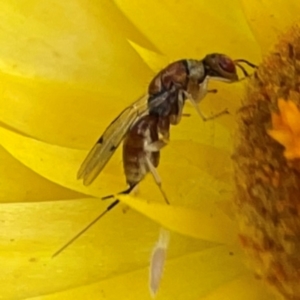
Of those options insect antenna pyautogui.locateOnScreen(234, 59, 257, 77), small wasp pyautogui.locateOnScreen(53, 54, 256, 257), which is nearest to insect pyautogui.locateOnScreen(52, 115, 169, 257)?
small wasp pyautogui.locateOnScreen(53, 54, 256, 257)

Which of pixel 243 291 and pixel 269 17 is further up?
pixel 269 17

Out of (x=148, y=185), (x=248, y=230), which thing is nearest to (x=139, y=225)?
(x=148, y=185)


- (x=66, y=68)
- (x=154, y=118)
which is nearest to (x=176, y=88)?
(x=154, y=118)

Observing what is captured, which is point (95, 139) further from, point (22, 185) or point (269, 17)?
point (269, 17)

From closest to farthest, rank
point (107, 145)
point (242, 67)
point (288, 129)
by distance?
1. point (288, 129)
2. point (107, 145)
3. point (242, 67)

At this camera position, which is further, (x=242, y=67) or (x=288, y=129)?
(x=242, y=67)

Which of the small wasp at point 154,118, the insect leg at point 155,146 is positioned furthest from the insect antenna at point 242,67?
the insect leg at point 155,146

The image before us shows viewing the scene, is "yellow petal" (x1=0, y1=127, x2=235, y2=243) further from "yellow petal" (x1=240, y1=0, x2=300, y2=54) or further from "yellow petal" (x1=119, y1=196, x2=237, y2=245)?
"yellow petal" (x1=240, y1=0, x2=300, y2=54)

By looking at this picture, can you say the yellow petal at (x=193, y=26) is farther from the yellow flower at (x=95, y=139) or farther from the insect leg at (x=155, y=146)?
the insect leg at (x=155, y=146)
